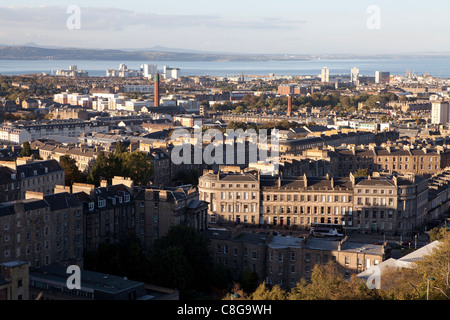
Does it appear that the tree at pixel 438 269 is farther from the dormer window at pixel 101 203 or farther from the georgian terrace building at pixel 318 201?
the dormer window at pixel 101 203

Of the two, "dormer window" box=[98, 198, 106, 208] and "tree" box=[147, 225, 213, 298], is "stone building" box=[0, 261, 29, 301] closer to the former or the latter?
"tree" box=[147, 225, 213, 298]

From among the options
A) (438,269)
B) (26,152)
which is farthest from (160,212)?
(26,152)

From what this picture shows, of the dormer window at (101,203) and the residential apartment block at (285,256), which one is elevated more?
the dormer window at (101,203)

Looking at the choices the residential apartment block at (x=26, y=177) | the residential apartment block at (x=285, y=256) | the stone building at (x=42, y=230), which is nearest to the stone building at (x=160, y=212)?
the residential apartment block at (x=285, y=256)

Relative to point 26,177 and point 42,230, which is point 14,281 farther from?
point 26,177

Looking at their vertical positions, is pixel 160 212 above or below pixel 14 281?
above

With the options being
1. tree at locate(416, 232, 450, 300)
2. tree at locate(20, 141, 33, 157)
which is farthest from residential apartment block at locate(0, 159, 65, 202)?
tree at locate(416, 232, 450, 300)
